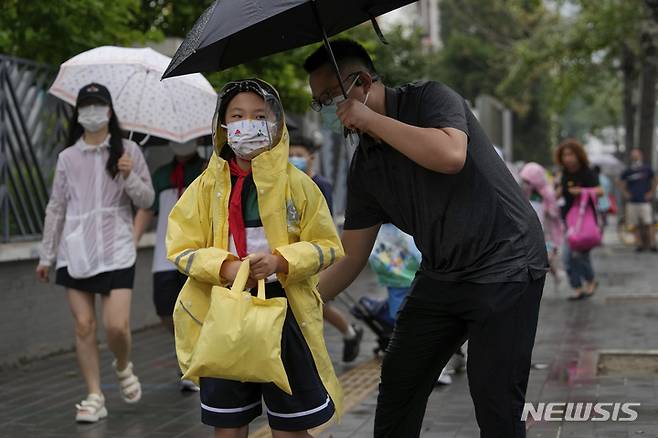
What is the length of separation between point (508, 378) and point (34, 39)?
6817 mm

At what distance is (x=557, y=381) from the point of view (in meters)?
7.77

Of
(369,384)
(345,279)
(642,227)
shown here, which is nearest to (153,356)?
(369,384)

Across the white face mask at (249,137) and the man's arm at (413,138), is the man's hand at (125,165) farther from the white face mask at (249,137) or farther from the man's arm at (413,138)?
the man's arm at (413,138)

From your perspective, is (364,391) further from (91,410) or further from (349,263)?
(349,263)

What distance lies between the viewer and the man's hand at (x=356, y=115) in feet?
12.8

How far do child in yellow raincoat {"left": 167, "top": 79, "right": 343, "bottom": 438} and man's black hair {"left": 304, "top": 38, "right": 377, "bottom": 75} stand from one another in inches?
11.2

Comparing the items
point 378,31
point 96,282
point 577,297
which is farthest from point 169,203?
point 577,297

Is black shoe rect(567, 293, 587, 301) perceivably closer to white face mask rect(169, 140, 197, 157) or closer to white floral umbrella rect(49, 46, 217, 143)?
white face mask rect(169, 140, 197, 157)

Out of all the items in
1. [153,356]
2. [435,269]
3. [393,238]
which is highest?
[435,269]

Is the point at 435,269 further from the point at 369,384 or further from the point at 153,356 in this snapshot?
the point at 153,356

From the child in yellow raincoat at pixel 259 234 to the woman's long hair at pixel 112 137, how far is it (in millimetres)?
2562

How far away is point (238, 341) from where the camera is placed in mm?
3961

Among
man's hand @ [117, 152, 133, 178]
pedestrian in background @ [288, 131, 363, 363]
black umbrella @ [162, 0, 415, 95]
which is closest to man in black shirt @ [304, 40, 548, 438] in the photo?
black umbrella @ [162, 0, 415, 95]

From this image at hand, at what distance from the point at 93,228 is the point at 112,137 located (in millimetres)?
540
